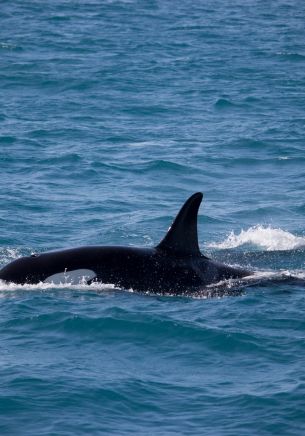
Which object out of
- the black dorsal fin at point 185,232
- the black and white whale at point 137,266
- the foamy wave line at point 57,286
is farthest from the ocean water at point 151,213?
the black dorsal fin at point 185,232

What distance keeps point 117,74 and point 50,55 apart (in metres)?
5.18

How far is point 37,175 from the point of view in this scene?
23.8 metres

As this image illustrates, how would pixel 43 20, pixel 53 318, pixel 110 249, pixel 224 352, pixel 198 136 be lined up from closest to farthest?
pixel 224 352 < pixel 53 318 < pixel 110 249 < pixel 198 136 < pixel 43 20

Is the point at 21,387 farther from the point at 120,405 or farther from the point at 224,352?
the point at 224,352

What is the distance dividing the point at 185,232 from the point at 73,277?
70.0 inches

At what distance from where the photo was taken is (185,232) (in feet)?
46.7

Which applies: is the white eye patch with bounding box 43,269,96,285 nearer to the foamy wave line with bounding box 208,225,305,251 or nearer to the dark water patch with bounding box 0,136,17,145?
the foamy wave line with bounding box 208,225,305,251

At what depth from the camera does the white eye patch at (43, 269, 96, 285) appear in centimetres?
1422

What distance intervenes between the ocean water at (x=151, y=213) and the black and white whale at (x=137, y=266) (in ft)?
0.66

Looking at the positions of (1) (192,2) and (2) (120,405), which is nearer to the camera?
(2) (120,405)

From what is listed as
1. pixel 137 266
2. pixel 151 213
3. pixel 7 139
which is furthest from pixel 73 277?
pixel 7 139

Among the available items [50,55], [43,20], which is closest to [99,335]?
[50,55]

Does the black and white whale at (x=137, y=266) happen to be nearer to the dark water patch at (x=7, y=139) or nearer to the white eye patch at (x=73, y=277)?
the white eye patch at (x=73, y=277)

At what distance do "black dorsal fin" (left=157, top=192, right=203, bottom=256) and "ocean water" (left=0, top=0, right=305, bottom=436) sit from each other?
0.82 m
